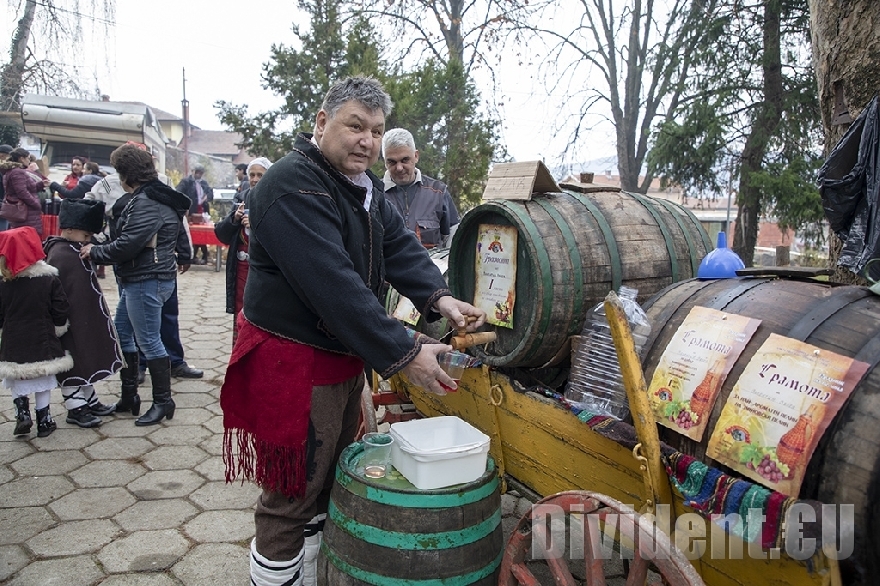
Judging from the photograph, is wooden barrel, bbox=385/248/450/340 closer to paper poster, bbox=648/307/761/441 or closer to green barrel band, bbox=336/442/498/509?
green barrel band, bbox=336/442/498/509

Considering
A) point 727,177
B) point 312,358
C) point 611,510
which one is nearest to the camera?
point 611,510

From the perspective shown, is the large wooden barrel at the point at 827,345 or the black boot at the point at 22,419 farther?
the black boot at the point at 22,419

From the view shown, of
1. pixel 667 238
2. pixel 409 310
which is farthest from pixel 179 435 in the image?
pixel 667 238

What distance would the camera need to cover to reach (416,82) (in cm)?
927

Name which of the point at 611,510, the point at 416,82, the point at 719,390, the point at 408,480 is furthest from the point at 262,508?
the point at 416,82

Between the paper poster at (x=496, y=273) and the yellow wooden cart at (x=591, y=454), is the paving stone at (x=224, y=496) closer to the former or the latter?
the yellow wooden cart at (x=591, y=454)

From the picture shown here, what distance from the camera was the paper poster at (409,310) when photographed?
10.9ft

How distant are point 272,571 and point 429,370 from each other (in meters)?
0.93

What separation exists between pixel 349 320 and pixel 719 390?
3.56 ft

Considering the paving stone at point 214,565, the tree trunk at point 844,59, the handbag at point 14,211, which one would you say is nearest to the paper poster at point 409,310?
the paving stone at point 214,565

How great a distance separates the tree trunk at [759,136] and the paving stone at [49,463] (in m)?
9.45

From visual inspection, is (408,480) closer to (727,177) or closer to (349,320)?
(349,320)

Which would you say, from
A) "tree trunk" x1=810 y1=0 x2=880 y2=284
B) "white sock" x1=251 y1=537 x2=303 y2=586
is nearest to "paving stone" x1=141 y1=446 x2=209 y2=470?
"white sock" x1=251 y1=537 x2=303 y2=586

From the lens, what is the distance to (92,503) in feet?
11.1
